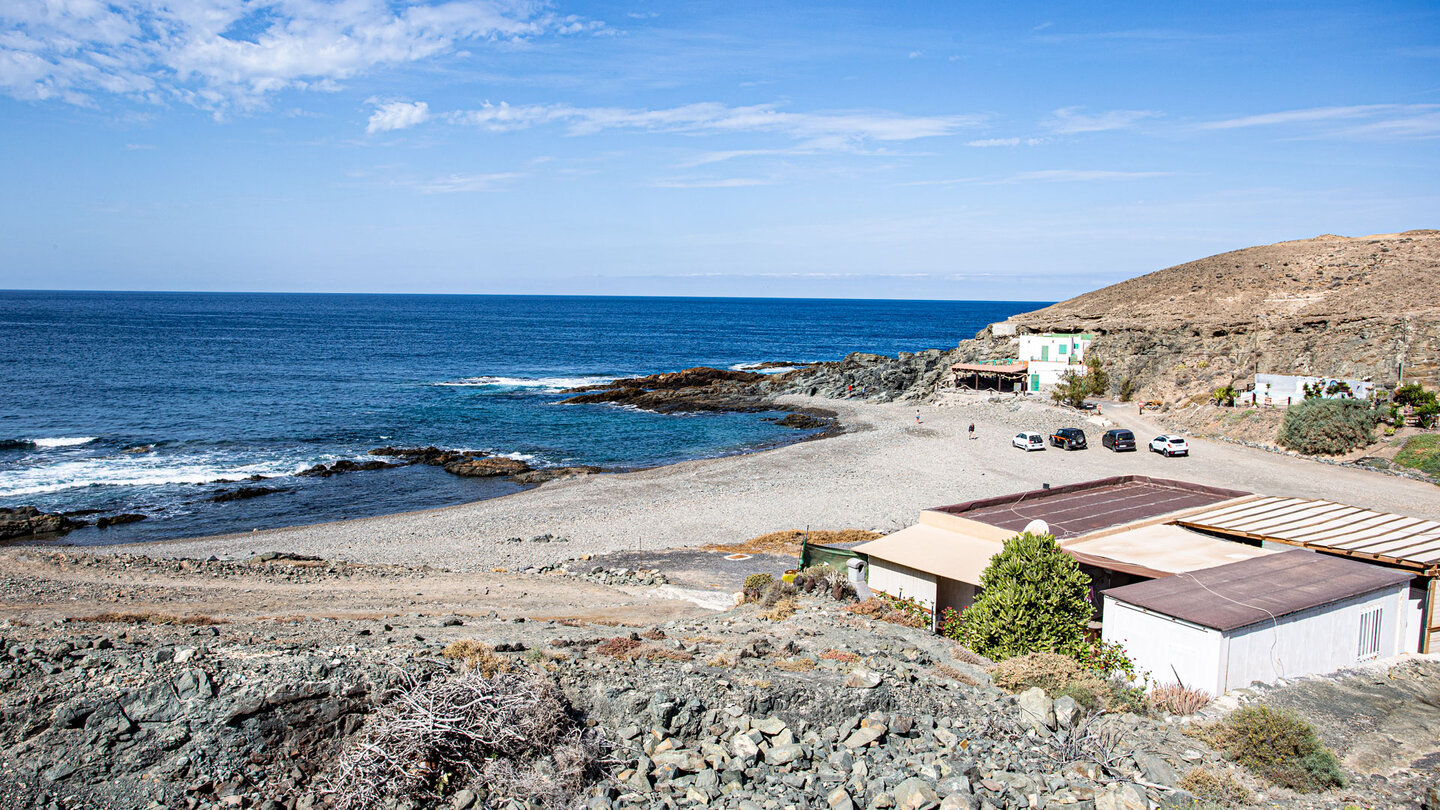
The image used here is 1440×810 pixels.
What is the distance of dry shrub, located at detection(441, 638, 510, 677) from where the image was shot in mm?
10109

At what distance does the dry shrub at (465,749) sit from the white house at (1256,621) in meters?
9.12

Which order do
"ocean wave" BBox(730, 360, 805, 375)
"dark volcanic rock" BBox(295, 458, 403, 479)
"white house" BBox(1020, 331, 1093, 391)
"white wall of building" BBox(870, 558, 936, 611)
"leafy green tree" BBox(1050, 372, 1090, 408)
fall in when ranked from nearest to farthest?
"white wall of building" BBox(870, 558, 936, 611) → "dark volcanic rock" BBox(295, 458, 403, 479) → "leafy green tree" BBox(1050, 372, 1090, 408) → "white house" BBox(1020, 331, 1093, 391) → "ocean wave" BBox(730, 360, 805, 375)

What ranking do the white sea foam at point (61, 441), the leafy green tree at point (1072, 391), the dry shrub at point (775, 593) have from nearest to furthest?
the dry shrub at point (775, 593)
the white sea foam at point (61, 441)
the leafy green tree at point (1072, 391)

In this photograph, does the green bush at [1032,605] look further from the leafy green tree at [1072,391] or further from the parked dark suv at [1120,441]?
the leafy green tree at [1072,391]

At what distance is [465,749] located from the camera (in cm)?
859

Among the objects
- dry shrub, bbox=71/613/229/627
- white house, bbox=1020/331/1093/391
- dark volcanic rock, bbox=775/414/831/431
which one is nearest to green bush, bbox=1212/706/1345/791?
dry shrub, bbox=71/613/229/627

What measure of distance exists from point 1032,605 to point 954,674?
2.39 meters

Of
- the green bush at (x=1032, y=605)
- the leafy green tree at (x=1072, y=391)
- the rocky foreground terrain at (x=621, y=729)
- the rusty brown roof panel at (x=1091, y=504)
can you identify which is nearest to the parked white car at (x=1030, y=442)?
the leafy green tree at (x=1072, y=391)

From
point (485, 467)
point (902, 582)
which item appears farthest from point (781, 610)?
point (485, 467)

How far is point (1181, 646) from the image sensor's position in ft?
39.9

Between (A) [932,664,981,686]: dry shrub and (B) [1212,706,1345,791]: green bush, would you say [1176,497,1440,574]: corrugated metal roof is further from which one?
(A) [932,664,981,686]: dry shrub

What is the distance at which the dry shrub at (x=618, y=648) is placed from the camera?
1175 cm

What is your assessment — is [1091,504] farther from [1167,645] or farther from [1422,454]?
[1422,454]

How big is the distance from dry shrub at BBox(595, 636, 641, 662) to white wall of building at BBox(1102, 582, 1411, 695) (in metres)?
8.21
